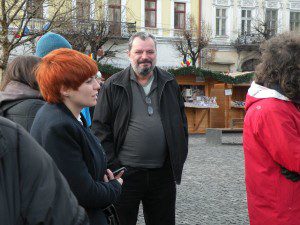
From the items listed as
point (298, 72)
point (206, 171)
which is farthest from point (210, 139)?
point (298, 72)

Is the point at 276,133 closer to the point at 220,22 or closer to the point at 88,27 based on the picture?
the point at 88,27

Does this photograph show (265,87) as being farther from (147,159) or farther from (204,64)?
(204,64)

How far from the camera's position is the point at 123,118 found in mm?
3395

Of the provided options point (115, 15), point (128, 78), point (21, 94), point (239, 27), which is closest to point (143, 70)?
point (128, 78)

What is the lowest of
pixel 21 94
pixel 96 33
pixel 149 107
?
pixel 149 107

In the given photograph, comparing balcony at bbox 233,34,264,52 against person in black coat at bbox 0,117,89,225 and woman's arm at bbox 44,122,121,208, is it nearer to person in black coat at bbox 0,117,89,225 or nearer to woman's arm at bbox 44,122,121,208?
woman's arm at bbox 44,122,121,208

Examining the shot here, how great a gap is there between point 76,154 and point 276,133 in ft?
3.28

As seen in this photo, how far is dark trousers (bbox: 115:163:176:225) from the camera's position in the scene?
3383 millimetres

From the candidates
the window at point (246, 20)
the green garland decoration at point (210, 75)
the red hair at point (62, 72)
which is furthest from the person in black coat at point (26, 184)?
the window at point (246, 20)

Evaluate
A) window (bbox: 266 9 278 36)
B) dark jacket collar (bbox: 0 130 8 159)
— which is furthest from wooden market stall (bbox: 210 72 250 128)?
window (bbox: 266 9 278 36)

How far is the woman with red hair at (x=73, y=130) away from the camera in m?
2.15

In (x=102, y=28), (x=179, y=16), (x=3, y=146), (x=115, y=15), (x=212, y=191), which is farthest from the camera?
(x=179, y=16)

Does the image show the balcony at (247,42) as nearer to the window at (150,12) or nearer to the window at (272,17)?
the window at (272,17)

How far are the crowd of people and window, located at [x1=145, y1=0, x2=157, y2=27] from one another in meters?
30.1
